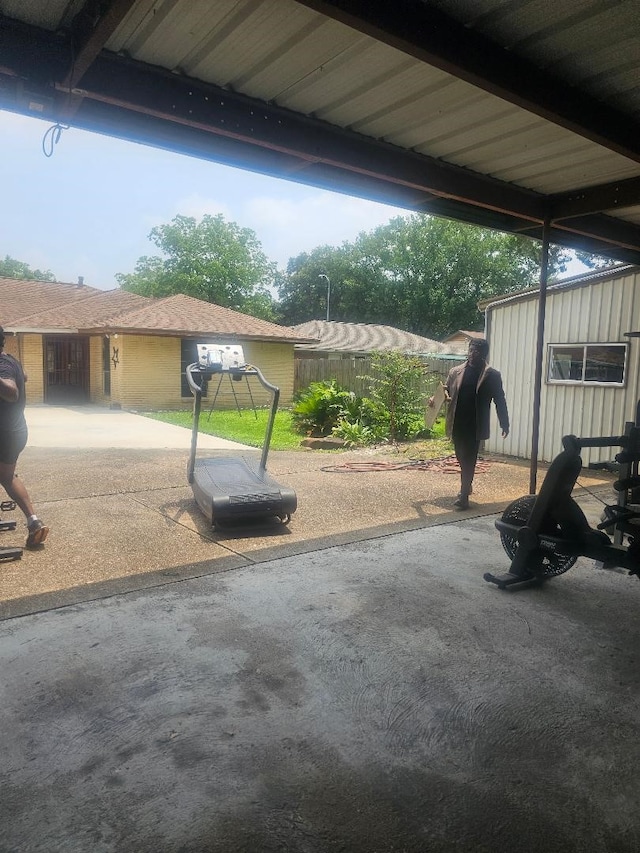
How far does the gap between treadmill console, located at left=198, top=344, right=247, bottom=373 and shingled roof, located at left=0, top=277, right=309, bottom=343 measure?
12.2 metres

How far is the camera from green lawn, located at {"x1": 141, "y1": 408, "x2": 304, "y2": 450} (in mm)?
12676

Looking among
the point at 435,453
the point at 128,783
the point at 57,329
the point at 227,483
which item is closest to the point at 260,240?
the point at 57,329

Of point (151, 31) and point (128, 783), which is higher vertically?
point (151, 31)

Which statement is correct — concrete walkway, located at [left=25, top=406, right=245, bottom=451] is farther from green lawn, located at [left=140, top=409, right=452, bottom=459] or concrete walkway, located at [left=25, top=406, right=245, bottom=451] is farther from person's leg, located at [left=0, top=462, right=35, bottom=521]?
person's leg, located at [left=0, top=462, right=35, bottom=521]

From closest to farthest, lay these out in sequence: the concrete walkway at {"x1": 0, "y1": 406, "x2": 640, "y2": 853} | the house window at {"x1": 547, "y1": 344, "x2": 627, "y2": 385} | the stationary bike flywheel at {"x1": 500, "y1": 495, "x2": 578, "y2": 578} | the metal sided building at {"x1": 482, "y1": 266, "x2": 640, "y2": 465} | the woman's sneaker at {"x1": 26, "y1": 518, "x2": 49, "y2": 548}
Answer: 1. the concrete walkway at {"x1": 0, "y1": 406, "x2": 640, "y2": 853}
2. the stationary bike flywheel at {"x1": 500, "y1": 495, "x2": 578, "y2": 578}
3. the woman's sneaker at {"x1": 26, "y1": 518, "x2": 49, "y2": 548}
4. the metal sided building at {"x1": 482, "y1": 266, "x2": 640, "y2": 465}
5. the house window at {"x1": 547, "y1": 344, "x2": 627, "y2": 385}

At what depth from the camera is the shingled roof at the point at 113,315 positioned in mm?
19297

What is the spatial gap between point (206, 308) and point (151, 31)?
70.2 ft

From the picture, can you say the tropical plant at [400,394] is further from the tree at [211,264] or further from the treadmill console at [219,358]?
the tree at [211,264]

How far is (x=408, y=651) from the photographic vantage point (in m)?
3.32

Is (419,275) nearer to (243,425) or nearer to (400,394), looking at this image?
(243,425)

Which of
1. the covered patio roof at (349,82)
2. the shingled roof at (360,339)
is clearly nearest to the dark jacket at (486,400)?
the covered patio roof at (349,82)

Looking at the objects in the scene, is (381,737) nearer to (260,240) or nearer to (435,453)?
(435,453)

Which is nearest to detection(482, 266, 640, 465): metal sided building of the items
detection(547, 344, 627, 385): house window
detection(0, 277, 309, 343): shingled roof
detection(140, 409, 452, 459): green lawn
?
detection(547, 344, 627, 385): house window

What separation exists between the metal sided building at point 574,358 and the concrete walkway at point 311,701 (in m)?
5.42
